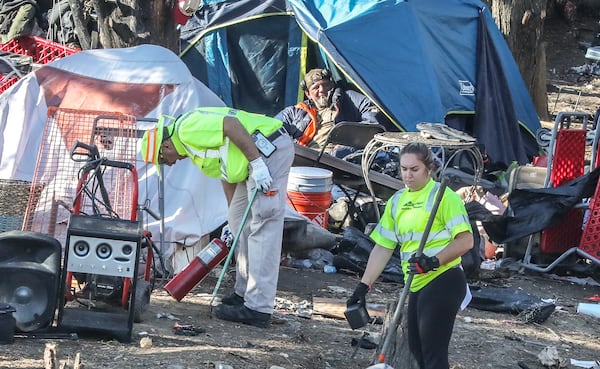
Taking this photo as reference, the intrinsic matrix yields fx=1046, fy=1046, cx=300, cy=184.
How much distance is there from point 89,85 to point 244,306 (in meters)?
2.75

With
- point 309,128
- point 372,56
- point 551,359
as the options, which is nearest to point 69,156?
point 551,359

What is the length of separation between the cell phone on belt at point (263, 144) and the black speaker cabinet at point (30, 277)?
137 centimetres

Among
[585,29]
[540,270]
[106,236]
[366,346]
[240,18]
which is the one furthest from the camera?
[585,29]

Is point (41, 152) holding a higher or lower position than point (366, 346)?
higher

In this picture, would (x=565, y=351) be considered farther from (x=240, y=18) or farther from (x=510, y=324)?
(x=240, y=18)

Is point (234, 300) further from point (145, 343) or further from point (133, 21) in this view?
point (133, 21)

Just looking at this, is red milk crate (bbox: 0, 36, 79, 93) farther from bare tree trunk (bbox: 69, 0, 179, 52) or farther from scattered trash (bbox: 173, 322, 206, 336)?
scattered trash (bbox: 173, 322, 206, 336)

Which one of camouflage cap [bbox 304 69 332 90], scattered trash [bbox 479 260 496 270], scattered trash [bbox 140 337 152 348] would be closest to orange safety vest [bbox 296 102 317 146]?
camouflage cap [bbox 304 69 332 90]

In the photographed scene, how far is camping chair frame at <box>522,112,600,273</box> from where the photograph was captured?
27.9 ft

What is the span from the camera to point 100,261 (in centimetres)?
588

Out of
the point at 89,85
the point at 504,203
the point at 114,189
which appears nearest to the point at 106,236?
the point at 114,189

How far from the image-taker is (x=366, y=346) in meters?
6.64

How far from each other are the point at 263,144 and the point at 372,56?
216 inches

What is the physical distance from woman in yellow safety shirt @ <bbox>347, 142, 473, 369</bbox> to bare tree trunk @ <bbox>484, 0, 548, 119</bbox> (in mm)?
10201
